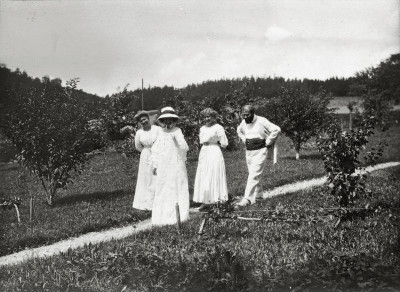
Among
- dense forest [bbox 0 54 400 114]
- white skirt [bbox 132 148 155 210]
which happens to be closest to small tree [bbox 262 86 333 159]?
dense forest [bbox 0 54 400 114]

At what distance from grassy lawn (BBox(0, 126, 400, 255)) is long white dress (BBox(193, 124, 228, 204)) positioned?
1371 millimetres

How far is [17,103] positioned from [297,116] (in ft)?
42.5

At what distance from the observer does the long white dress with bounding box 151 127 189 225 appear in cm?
831

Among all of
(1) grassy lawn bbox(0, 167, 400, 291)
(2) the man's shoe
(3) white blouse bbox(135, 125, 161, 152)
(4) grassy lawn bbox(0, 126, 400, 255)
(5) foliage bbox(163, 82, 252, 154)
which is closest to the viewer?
(1) grassy lawn bbox(0, 167, 400, 291)

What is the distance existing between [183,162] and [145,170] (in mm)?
1612

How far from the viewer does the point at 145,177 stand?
980 centimetres

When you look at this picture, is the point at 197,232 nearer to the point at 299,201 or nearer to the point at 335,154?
the point at 335,154

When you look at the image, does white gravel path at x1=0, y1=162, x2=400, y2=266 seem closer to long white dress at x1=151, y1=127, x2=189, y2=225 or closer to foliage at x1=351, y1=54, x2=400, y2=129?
long white dress at x1=151, y1=127, x2=189, y2=225

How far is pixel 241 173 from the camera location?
50.2ft

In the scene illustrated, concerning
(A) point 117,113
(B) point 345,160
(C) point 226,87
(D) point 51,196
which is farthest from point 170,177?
(C) point 226,87

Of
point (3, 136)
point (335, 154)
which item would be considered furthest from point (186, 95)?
Answer: point (335, 154)

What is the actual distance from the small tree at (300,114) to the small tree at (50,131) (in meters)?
11.2

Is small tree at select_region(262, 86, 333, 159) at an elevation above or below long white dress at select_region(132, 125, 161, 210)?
above

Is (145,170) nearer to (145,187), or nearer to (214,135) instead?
(145,187)
